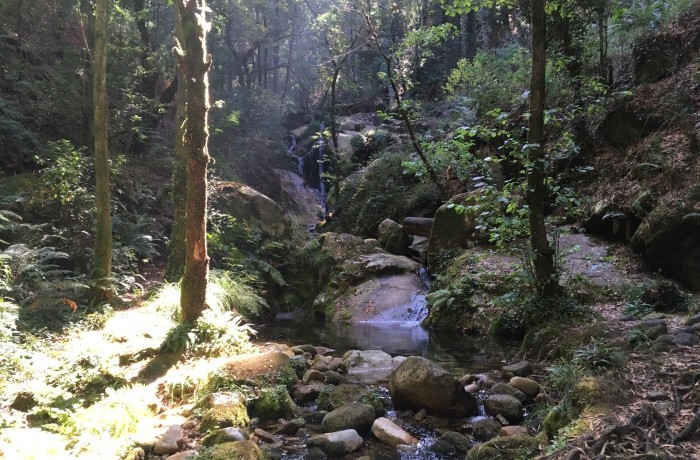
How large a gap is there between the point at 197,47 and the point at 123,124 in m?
8.43

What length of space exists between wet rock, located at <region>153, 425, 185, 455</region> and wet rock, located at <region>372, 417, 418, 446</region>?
1984 millimetres

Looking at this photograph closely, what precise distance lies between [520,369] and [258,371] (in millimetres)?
3438

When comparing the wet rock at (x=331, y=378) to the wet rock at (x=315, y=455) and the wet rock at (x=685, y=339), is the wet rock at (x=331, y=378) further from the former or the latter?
the wet rock at (x=685, y=339)

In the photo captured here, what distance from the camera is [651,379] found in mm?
3770

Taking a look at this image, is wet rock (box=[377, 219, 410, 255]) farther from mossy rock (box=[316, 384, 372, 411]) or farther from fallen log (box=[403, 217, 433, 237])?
mossy rock (box=[316, 384, 372, 411])

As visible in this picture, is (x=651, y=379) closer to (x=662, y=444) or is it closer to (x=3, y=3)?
(x=662, y=444)

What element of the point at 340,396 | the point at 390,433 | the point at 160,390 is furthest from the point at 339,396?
the point at 160,390

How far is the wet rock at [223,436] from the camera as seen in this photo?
4.70m

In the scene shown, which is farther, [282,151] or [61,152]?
[282,151]

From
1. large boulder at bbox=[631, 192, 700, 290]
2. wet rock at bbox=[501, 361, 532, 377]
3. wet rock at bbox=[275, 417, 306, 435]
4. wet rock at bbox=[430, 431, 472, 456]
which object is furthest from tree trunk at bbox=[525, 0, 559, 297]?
wet rock at bbox=[275, 417, 306, 435]

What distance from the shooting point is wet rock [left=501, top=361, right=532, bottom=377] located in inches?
244

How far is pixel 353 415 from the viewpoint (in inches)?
207

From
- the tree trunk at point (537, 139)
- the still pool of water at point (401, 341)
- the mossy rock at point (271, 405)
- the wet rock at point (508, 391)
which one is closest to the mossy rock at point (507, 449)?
the wet rock at point (508, 391)

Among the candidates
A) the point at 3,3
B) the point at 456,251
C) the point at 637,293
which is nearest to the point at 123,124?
the point at 3,3
